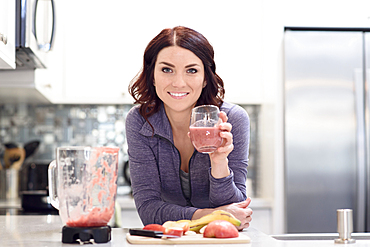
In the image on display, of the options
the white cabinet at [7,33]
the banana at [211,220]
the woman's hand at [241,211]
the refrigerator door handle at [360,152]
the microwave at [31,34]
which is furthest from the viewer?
the refrigerator door handle at [360,152]

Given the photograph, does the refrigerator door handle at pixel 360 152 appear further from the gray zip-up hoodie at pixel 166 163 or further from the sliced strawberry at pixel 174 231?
the sliced strawberry at pixel 174 231

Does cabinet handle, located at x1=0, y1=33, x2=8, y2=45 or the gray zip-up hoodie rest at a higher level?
cabinet handle, located at x1=0, y1=33, x2=8, y2=45

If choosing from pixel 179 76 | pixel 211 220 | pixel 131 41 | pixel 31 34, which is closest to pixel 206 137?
pixel 211 220

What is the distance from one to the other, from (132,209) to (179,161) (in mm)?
1505

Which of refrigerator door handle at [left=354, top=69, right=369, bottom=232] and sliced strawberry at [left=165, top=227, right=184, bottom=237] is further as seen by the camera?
refrigerator door handle at [left=354, top=69, right=369, bottom=232]

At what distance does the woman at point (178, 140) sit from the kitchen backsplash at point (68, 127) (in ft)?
6.19

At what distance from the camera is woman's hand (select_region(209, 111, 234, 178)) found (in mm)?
1132

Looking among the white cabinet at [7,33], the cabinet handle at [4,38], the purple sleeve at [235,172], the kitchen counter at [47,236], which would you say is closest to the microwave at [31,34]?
the white cabinet at [7,33]

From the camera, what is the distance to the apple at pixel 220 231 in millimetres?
956

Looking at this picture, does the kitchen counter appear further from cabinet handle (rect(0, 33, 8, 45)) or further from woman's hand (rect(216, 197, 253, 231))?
cabinet handle (rect(0, 33, 8, 45))

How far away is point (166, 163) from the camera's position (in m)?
1.53

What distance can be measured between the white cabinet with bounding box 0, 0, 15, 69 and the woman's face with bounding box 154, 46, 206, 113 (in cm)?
57

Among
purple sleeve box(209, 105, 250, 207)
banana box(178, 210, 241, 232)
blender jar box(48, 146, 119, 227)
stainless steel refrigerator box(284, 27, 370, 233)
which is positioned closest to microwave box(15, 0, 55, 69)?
purple sleeve box(209, 105, 250, 207)

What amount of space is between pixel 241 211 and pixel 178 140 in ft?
1.39
